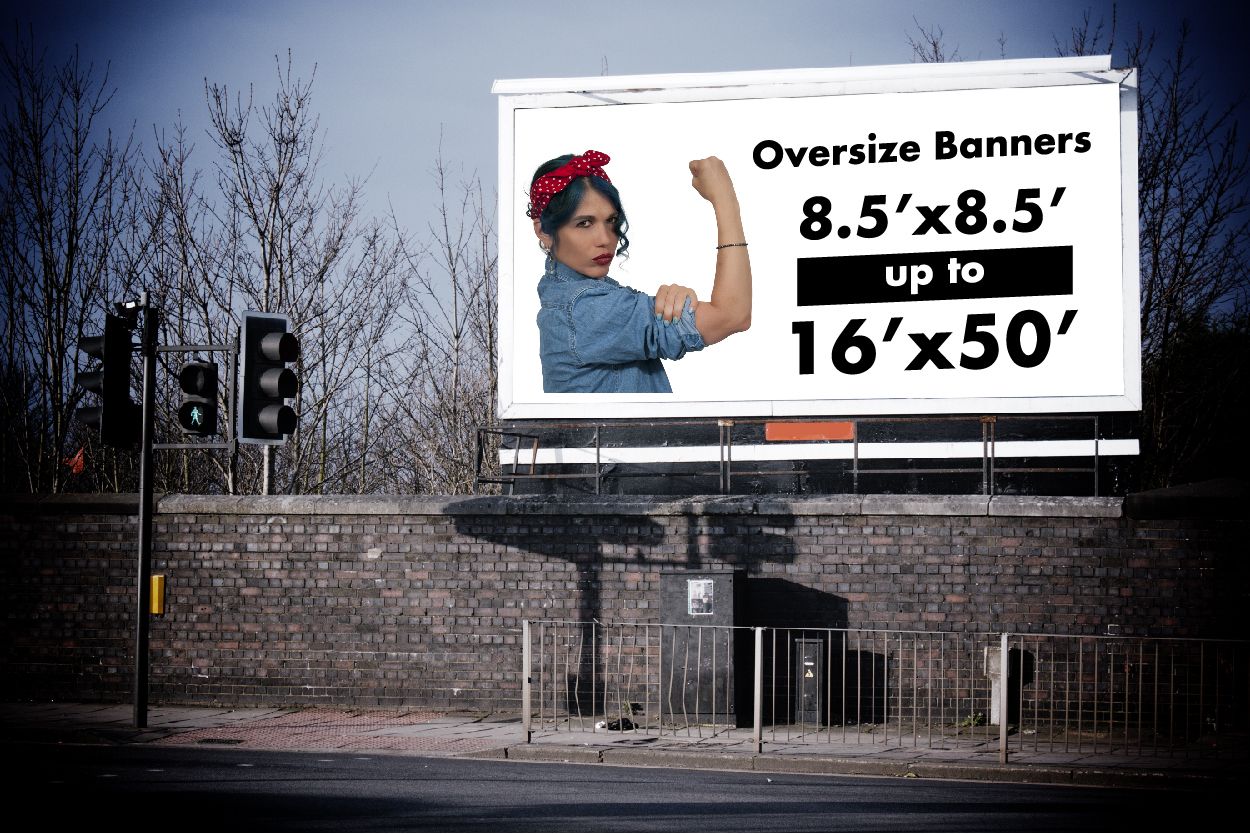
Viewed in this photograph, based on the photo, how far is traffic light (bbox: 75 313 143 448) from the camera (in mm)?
14906

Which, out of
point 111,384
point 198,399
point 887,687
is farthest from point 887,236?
point 111,384

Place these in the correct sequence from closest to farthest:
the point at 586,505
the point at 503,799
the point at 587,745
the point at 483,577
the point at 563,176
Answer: the point at 503,799, the point at 587,745, the point at 586,505, the point at 483,577, the point at 563,176

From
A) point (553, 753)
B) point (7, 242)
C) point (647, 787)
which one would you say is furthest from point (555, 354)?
point (7, 242)

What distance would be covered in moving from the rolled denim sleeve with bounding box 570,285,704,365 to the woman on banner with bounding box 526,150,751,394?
0.5 inches

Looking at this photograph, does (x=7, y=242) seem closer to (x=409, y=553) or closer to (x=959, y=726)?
(x=409, y=553)

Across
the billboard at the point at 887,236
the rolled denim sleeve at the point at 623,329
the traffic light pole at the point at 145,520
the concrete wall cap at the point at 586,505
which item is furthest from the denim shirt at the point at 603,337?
the traffic light pole at the point at 145,520

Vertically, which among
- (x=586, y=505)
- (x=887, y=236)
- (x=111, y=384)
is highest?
(x=887, y=236)

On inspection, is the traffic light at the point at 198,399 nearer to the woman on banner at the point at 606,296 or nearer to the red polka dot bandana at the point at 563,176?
the woman on banner at the point at 606,296

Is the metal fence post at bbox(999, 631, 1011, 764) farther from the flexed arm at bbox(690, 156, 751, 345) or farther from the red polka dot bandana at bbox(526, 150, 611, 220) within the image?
the red polka dot bandana at bbox(526, 150, 611, 220)

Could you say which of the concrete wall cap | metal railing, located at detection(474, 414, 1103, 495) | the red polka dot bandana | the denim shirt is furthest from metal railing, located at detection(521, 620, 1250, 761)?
the red polka dot bandana

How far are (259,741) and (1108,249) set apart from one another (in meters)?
11.2

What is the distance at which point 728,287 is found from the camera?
60.4 feet

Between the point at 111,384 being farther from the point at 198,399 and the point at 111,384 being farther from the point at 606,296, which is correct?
the point at 606,296

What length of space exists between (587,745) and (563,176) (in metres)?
8.13
